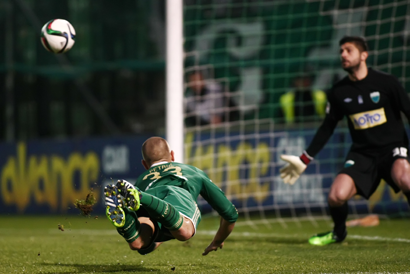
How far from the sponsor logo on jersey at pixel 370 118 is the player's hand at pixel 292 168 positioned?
2.06 feet

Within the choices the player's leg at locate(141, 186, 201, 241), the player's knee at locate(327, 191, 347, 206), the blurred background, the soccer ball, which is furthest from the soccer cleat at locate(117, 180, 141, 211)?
the blurred background

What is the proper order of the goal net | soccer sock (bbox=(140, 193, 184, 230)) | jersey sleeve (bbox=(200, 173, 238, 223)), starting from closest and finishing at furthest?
soccer sock (bbox=(140, 193, 184, 230)), jersey sleeve (bbox=(200, 173, 238, 223)), the goal net

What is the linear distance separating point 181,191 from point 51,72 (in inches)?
361

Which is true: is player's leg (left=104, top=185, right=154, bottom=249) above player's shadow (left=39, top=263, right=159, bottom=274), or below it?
above

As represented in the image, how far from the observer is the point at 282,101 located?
1160 centimetres

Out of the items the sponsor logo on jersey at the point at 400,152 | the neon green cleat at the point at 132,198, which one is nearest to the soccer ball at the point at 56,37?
the neon green cleat at the point at 132,198

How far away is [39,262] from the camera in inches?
195

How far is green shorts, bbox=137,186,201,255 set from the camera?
4367mm

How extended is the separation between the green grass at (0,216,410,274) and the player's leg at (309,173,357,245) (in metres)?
0.10

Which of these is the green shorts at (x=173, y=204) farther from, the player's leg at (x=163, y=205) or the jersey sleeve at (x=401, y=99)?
the jersey sleeve at (x=401, y=99)

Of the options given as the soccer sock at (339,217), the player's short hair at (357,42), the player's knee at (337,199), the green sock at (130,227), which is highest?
the player's short hair at (357,42)

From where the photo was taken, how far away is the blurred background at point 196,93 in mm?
9820

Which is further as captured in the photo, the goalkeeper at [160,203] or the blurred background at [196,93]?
the blurred background at [196,93]

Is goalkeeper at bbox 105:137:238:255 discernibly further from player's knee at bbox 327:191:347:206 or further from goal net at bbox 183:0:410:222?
goal net at bbox 183:0:410:222
